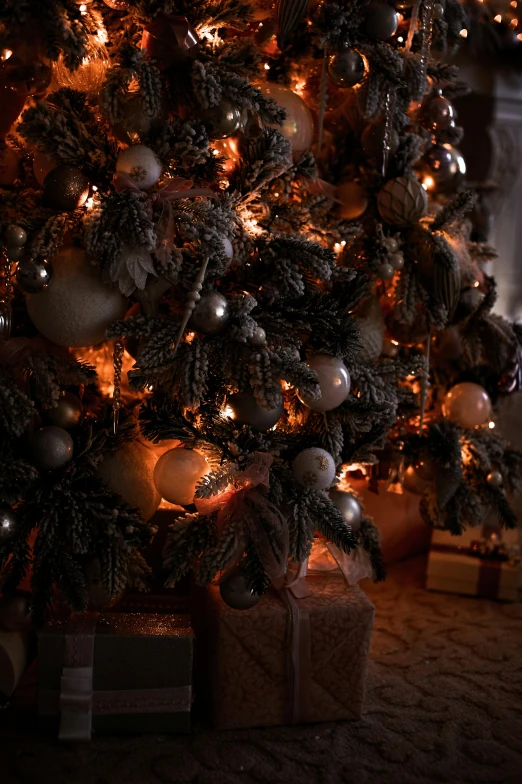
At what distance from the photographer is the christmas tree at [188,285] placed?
3.46 ft

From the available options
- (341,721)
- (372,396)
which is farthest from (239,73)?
(341,721)

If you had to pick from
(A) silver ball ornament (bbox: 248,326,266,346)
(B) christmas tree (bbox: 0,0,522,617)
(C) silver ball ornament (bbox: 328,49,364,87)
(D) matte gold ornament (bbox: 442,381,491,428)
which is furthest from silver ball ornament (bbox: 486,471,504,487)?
(C) silver ball ornament (bbox: 328,49,364,87)

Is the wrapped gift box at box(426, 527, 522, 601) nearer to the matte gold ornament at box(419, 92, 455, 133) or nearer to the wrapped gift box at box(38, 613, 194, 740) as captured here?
the wrapped gift box at box(38, 613, 194, 740)

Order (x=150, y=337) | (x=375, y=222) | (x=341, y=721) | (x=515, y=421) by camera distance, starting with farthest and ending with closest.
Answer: (x=515, y=421)
(x=375, y=222)
(x=341, y=721)
(x=150, y=337)

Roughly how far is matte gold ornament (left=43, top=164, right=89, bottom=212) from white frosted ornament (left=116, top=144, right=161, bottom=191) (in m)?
0.07

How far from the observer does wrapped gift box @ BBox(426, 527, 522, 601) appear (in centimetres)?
170

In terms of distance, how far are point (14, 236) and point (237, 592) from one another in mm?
640

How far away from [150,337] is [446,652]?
0.92 m

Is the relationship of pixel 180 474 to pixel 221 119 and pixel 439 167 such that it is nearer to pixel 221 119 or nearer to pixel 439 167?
pixel 221 119

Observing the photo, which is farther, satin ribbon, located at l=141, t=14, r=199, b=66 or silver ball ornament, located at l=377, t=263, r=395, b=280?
silver ball ornament, located at l=377, t=263, r=395, b=280

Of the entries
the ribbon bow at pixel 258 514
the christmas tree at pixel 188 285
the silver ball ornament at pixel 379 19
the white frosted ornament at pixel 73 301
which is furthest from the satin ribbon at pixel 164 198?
the silver ball ornament at pixel 379 19

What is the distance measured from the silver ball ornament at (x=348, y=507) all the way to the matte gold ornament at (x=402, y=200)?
538 mm

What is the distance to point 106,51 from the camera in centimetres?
115

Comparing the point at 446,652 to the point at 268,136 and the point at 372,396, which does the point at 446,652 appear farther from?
the point at 268,136
